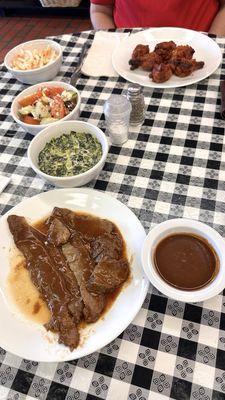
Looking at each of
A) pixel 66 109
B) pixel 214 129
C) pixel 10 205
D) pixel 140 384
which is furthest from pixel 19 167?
pixel 140 384

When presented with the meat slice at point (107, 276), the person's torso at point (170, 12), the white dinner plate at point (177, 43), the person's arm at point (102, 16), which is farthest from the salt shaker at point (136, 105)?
the person's arm at point (102, 16)

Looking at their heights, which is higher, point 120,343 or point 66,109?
point 66,109

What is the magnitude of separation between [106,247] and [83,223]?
0.19m

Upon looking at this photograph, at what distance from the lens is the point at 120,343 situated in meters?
1.17

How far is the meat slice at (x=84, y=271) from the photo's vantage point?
1165mm

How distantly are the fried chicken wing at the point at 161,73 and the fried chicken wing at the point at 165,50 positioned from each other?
0.11 meters

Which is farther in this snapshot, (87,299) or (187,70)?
(187,70)

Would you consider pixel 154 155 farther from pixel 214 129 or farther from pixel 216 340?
pixel 216 340

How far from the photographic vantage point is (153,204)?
5.00ft

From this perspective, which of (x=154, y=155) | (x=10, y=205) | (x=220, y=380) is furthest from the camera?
(x=154, y=155)

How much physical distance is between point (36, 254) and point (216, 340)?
0.67 meters

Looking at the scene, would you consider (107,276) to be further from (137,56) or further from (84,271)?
(137,56)

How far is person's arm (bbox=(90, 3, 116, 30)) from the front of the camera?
2.69 m

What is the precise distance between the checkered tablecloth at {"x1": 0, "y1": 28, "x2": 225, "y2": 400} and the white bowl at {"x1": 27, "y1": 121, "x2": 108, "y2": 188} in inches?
4.7
